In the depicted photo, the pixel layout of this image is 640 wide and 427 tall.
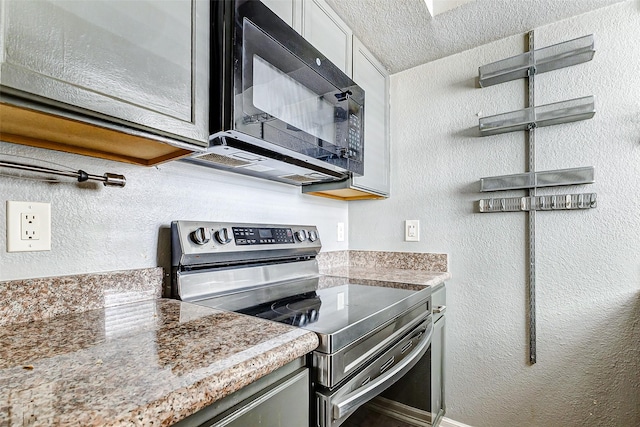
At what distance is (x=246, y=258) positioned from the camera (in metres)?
1.25

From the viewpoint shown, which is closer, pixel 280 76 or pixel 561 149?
pixel 280 76

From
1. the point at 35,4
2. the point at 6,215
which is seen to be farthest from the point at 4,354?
the point at 35,4

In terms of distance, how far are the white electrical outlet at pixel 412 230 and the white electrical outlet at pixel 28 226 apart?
62.7 inches

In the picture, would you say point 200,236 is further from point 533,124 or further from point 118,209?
point 533,124

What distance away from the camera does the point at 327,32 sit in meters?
1.34

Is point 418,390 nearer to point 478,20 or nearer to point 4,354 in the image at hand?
point 4,354

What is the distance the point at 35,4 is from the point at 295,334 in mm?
781

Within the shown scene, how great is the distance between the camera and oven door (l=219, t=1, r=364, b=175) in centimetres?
87

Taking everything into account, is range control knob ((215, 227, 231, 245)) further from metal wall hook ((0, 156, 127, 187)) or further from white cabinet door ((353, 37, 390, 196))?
white cabinet door ((353, 37, 390, 196))

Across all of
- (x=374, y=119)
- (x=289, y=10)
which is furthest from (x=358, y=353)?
(x=374, y=119)

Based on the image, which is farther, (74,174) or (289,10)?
(289,10)

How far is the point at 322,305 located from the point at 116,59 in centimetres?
83

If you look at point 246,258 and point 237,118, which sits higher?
point 237,118

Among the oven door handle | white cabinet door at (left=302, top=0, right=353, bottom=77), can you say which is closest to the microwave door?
white cabinet door at (left=302, top=0, right=353, bottom=77)
